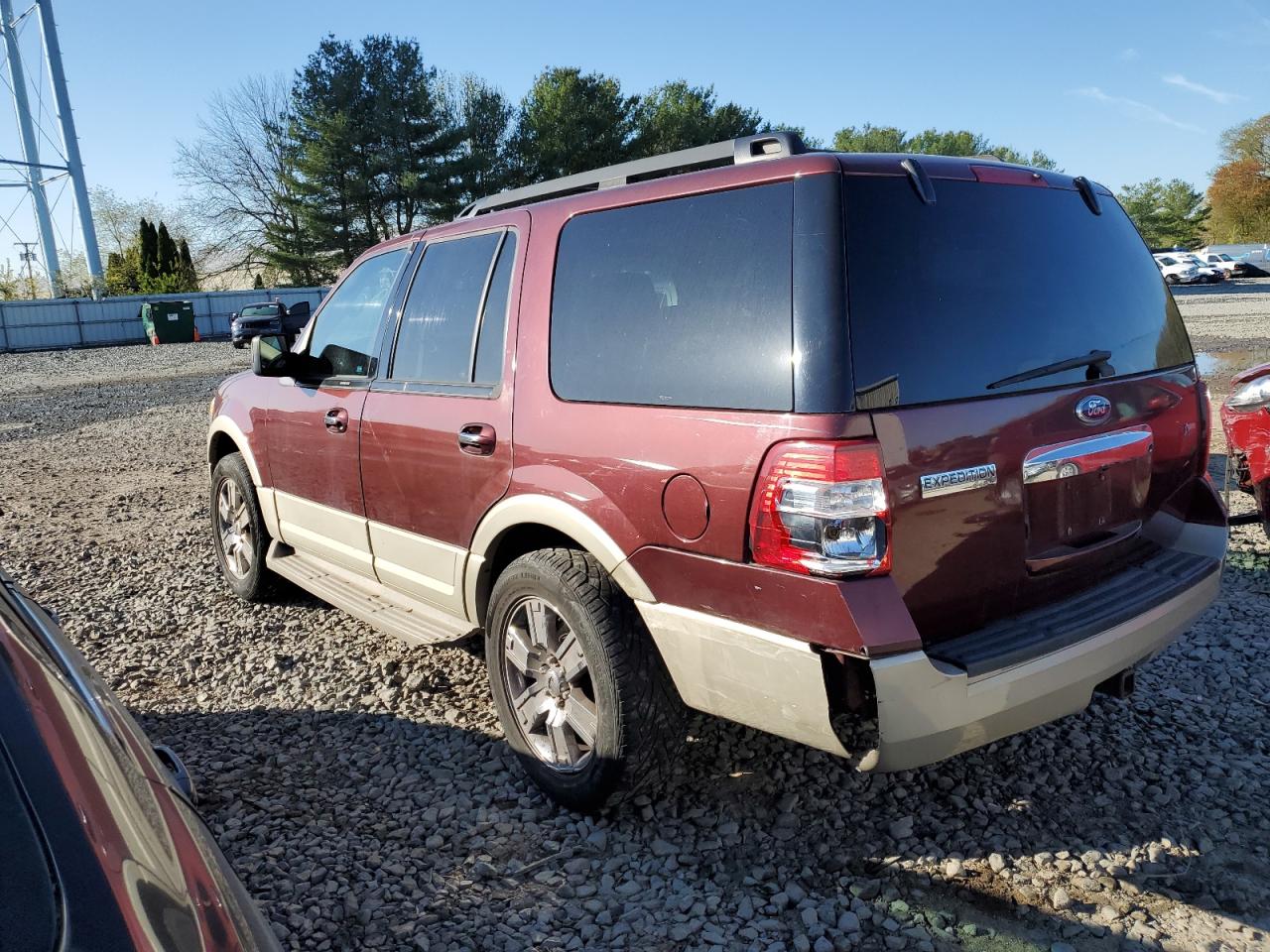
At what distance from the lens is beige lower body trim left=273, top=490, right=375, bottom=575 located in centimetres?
419

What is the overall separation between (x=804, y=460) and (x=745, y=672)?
2.04 feet

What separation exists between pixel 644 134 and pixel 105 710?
48601 mm

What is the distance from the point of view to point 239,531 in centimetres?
538

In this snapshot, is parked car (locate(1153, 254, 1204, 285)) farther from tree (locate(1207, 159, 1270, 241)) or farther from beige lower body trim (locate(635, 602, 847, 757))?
beige lower body trim (locate(635, 602, 847, 757))

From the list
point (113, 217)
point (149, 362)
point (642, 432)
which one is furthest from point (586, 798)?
point (113, 217)

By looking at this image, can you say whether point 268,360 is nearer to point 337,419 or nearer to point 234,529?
point 337,419

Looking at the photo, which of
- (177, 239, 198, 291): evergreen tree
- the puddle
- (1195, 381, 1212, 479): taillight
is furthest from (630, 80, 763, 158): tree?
(1195, 381, 1212, 479): taillight

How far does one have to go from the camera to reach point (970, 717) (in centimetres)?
240

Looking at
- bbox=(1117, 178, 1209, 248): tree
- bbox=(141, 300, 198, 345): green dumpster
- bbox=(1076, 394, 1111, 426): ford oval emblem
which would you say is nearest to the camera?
bbox=(1076, 394, 1111, 426): ford oval emblem

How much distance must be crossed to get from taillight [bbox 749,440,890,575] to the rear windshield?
160 mm

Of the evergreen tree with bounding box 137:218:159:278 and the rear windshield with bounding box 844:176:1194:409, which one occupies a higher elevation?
the evergreen tree with bounding box 137:218:159:278

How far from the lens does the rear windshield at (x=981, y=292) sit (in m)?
2.41

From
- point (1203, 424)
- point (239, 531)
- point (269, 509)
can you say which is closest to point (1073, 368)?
point (1203, 424)

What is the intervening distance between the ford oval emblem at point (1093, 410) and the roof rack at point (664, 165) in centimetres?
111
